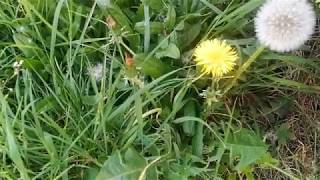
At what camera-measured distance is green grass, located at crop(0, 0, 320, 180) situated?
157 centimetres

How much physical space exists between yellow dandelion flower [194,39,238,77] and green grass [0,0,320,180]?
8cm

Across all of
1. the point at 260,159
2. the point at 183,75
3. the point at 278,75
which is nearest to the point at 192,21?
the point at 183,75

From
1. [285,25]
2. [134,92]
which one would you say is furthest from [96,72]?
[285,25]

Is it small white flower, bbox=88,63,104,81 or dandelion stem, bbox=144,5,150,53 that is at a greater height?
dandelion stem, bbox=144,5,150,53

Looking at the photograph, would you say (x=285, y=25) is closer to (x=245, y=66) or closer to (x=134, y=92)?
(x=245, y=66)

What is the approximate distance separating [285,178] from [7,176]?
0.67 meters

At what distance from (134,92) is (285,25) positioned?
369mm

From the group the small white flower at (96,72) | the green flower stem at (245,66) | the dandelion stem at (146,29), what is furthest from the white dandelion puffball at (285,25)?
the small white flower at (96,72)

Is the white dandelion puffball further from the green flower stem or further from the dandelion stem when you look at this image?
the dandelion stem

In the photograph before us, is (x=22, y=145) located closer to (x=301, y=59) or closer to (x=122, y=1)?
(x=122, y=1)

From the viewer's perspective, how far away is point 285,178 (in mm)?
1717

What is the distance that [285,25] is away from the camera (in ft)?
4.78

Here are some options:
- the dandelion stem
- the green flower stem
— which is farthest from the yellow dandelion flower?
the dandelion stem

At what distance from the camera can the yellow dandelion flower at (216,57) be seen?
56.1 inches
